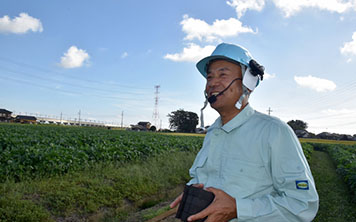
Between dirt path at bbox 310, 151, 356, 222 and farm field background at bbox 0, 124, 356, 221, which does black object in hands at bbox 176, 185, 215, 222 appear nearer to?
farm field background at bbox 0, 124, 356, 221

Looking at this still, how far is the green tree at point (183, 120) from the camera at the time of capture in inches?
2977

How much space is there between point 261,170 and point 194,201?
43cm

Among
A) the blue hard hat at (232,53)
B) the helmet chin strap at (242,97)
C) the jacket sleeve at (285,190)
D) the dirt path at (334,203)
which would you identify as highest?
the blue hard hat at (232,53)

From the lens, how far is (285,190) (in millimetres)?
1414

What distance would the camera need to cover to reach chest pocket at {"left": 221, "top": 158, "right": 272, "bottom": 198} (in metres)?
1.52

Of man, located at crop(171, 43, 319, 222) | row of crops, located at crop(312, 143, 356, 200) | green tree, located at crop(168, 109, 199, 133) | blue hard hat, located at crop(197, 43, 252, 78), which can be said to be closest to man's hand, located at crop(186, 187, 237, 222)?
man, located at crop(171, 43, 319, 222)

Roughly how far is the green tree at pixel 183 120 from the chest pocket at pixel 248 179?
2818 inches

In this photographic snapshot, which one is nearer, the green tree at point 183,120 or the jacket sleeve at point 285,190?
the jacket sleeve at point 285,190

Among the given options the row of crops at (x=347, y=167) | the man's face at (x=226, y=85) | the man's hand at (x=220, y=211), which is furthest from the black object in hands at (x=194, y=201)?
the row of crops at (x=347, y=167)

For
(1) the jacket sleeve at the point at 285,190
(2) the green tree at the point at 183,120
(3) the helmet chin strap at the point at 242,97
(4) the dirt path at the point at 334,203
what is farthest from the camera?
(2) the green tree at the point at 183,120

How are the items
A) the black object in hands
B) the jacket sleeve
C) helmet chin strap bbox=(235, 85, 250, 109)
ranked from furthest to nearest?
helmet chin strap bbox=(235, 85, 250, 109) → the black object in hands → the jacket sleeve

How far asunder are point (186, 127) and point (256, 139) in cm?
7425

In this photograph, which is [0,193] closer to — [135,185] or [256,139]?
[135,185]

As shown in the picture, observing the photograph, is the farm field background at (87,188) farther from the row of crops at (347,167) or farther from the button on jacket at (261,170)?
the button on jacket at (261,170)
